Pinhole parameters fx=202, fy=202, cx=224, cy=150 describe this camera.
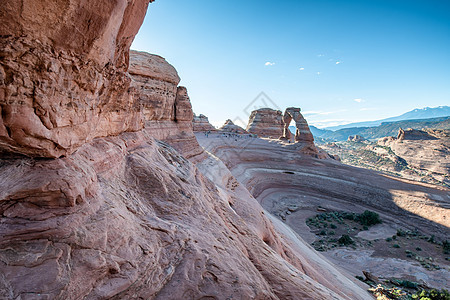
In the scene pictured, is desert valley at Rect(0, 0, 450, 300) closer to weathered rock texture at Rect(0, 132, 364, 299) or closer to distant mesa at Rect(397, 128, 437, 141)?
weathered rock texture at Rect(0, 132, 364, 299)

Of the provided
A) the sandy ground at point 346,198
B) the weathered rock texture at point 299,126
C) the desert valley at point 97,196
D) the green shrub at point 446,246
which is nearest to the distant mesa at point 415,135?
the weathered rock texture at point 299,126

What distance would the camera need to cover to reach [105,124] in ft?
18.5

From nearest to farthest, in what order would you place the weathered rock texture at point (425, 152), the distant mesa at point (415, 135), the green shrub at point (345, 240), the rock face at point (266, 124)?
the green shrub at point (345, 240), the rock face at point (266, 124), the weathered rock texture at point (425, 152), the distant mesa at point (415, 135)

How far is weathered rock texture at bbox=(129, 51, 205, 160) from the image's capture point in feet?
46.6

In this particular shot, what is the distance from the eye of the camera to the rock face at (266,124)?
5262cm

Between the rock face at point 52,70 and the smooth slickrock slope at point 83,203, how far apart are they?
0.01 m

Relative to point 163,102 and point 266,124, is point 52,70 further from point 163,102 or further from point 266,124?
point 266,124

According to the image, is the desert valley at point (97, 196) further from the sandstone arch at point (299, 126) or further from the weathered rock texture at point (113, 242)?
the sandstone arch at point (299, 126)

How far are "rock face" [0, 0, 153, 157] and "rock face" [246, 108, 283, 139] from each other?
4984 centimetres

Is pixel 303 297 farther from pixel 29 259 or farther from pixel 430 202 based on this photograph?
pixel 430 202

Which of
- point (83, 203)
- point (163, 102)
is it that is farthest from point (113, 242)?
point (163, 102)

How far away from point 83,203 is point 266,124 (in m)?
52.1

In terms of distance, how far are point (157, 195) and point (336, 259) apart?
44.4 ft

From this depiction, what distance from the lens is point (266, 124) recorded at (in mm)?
53188
